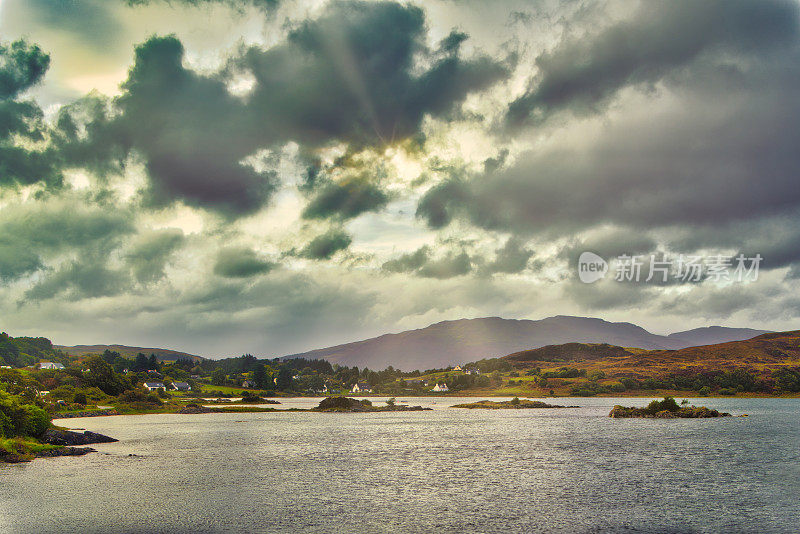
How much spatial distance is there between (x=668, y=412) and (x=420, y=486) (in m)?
113

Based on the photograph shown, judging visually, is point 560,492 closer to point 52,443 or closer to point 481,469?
point 481,469

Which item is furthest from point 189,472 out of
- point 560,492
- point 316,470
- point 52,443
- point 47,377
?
point 47,377

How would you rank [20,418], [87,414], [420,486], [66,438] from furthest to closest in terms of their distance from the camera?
1. [87,414]
2. [66,438]
3. [20,418]
4. [420,486]

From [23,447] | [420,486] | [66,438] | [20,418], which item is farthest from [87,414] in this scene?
[420,486]

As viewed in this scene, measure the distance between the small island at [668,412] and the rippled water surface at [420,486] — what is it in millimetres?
38858

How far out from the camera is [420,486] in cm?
5056

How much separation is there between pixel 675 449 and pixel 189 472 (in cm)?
6648

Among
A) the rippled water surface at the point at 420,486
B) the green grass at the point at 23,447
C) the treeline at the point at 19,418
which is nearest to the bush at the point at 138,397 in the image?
the rippled water surface at the point at 420,486

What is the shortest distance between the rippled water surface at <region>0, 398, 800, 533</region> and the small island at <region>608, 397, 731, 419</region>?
38858mm

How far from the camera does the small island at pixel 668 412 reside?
131500 millimetres

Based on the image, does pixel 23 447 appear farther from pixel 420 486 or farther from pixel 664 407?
pixel 664 407

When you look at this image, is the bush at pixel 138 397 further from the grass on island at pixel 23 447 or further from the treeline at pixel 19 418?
the grass on island at pixel 23 447

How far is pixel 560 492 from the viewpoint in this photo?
156ft

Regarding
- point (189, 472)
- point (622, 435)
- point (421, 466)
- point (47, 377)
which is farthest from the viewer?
point (47, 377)
